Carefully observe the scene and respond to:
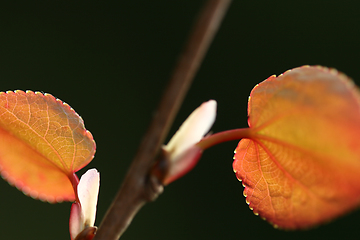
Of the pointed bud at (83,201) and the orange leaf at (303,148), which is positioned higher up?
the orange leaf at (303,148)

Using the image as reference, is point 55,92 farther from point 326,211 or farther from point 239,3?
point 326,211

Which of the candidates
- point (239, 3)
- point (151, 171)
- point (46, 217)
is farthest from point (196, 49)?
point (239, 3)
